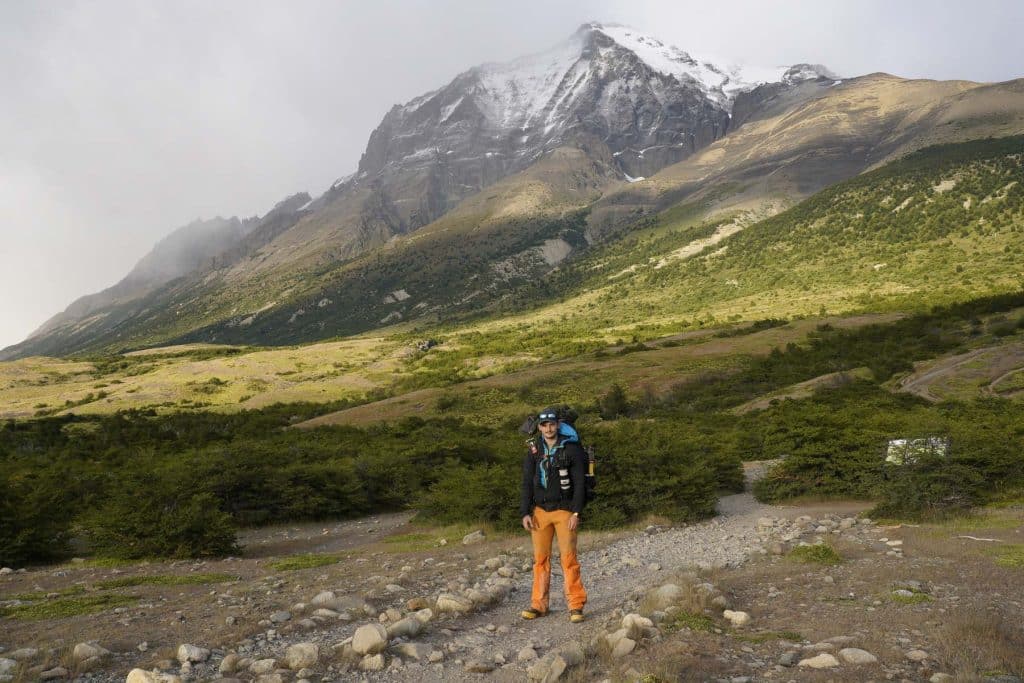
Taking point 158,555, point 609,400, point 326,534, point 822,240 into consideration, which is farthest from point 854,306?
point 158,555

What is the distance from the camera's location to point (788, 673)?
6.09 m

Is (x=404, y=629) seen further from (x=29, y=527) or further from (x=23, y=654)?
(x=29, y=527)

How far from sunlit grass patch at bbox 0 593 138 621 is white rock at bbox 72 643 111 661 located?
3002mm

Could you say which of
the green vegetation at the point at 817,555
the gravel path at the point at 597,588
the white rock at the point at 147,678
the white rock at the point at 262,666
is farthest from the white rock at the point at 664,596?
the white rock at the point at 147,678

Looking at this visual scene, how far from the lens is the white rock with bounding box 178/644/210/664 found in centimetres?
675

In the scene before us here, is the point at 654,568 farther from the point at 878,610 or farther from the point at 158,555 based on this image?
the point at 158,555

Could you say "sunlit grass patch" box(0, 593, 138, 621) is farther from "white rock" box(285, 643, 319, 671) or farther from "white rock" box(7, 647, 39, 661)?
"white rock" box(285, 643, 319, 671)

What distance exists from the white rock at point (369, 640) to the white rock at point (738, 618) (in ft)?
15.0

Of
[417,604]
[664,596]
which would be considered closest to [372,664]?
[417,604]

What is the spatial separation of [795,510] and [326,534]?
16.4 meters

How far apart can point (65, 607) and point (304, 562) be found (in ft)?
19.9

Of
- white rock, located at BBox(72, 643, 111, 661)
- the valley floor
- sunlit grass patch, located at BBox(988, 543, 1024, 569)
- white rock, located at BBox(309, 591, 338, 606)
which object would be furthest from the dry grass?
white rock, located at BBox(72, 643, 111, 661)

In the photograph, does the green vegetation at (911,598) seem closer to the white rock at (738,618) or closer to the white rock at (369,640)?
the white rock at (738,618)

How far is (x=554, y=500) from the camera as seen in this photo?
881 cm
